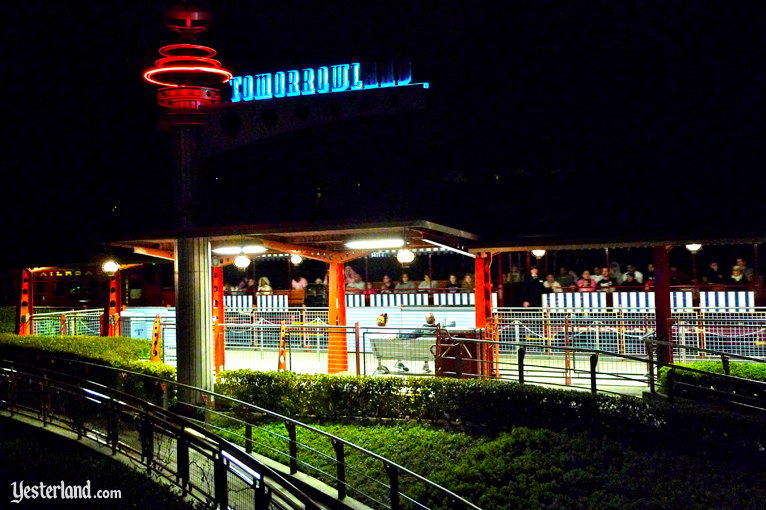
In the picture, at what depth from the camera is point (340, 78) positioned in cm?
2391

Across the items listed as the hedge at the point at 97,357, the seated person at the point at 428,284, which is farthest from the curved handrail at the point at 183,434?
the seated person at the point at 428,284

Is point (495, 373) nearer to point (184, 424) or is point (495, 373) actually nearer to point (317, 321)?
point (317, 321)

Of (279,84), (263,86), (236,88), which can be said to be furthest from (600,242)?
(236,88)

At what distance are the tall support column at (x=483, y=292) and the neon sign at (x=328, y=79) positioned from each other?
9147 mm

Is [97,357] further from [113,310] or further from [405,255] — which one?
[113,310]

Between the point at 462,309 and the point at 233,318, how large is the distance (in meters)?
6.83

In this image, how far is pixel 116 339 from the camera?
19547 mm

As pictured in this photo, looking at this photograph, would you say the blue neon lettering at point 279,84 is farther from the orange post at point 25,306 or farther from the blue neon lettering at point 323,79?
the orange post at point 25,306

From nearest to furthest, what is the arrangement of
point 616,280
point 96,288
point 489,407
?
point 489,407 → point 616,280 → point 96,288

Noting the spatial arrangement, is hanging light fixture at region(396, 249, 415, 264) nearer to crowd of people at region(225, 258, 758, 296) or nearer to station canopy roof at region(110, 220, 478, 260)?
station canopy roof at region(110, 220, 478, 260)

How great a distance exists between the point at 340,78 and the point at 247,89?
302cm

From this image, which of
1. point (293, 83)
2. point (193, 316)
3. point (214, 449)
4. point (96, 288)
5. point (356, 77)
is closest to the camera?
point (214, 449)

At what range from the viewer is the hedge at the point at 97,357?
1514 centimetres

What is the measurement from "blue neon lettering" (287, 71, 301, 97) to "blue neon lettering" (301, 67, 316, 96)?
154 millimetres
